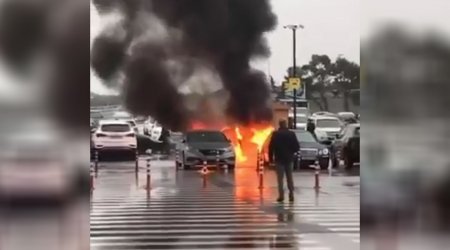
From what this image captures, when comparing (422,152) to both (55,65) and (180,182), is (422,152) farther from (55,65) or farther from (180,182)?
(180,182)

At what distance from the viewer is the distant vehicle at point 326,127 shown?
13.1 m

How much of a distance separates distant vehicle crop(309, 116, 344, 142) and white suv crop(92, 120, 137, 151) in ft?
10.5

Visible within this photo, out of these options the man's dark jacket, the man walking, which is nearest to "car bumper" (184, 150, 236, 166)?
the man walking

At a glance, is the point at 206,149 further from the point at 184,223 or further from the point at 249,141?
the point at 184,223

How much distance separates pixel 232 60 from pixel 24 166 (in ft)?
32.5

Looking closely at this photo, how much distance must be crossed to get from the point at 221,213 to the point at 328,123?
5398mm

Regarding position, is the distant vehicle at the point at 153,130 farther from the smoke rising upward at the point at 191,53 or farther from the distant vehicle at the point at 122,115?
the distant vehicle at the point at 122,115

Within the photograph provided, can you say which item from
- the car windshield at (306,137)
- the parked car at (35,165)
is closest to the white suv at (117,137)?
the car windshield at (306,137)

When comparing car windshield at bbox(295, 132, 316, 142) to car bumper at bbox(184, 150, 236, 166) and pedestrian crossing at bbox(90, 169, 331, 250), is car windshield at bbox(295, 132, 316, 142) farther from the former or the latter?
pedestrian crossing at bbox(90, 169, 331, 250)

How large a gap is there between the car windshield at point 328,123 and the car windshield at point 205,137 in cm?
174

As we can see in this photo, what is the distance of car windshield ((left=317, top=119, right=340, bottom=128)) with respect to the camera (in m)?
13.3

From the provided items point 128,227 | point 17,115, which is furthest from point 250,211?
point 17,115

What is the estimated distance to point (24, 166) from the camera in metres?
Result: 4.34

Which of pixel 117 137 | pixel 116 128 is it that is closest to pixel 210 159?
pixel 117 137
